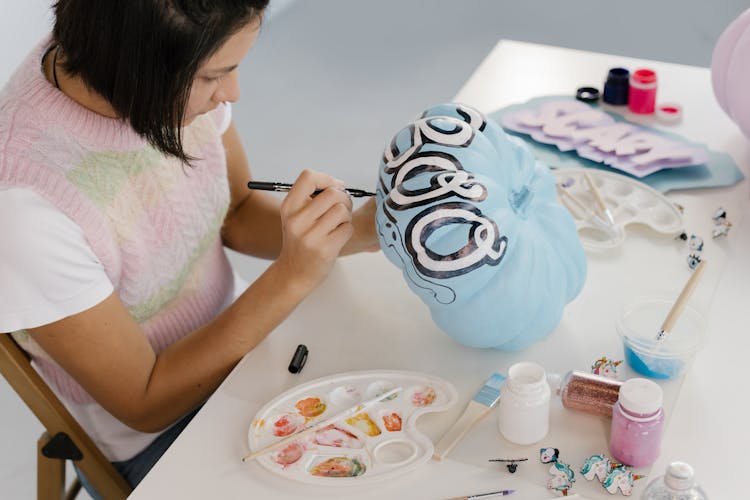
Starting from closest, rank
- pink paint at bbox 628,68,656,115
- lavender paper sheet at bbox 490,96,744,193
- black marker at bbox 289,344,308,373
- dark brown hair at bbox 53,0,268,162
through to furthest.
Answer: dark brown hair at bbox 53,0,268,162
black marker at bbox 289,344,308,373
lavender paper sheet at bbox 490,96,744,193
pink paint at bbox 628,68,656,115

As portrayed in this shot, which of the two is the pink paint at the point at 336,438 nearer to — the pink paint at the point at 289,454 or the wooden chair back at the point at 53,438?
the pink paint at the point at 289,454

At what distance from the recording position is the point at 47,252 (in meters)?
1.11

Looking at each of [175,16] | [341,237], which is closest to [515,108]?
[341,237]

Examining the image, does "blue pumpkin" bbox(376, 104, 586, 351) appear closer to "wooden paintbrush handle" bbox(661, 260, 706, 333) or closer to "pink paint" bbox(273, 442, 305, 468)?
"wooden paintbrush handle" bbox(661, 260, 706, 333)

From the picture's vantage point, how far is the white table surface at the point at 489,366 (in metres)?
1.07

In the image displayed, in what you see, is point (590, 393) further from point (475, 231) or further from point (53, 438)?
point (53, 438)

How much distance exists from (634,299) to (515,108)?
553 mm

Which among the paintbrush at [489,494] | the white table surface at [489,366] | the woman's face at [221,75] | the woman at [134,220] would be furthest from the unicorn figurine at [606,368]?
the woman's face at [221,75]

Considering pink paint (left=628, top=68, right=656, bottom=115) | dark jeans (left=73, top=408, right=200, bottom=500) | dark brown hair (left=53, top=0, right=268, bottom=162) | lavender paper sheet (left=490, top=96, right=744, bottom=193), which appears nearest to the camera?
dark brown hair (left=53, top=0, right=268, bottom=162)

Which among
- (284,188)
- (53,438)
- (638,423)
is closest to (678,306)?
(638,423)

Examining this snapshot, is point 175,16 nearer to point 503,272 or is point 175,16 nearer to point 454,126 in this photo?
point 454,126

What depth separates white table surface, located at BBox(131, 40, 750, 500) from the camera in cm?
107

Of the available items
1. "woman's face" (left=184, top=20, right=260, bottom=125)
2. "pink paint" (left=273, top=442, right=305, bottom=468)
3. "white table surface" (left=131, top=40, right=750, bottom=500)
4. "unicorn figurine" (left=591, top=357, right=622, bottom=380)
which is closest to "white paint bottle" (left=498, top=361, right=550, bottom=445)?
"white table surface" (left=131, top=40, right=750, bottom=500)

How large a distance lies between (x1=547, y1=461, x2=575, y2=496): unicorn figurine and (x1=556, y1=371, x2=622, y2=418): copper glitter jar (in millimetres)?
100
